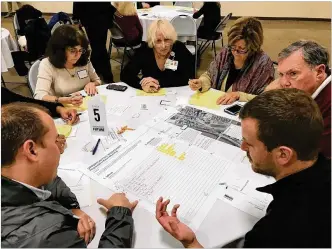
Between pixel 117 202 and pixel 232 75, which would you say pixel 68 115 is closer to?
pixel 117 202

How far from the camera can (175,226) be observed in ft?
3.49

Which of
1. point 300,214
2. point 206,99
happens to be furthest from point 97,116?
point 300,214

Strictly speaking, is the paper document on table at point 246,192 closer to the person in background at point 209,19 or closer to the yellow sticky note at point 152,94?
the yellow sticky note at point 152,94

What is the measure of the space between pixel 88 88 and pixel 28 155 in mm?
1315

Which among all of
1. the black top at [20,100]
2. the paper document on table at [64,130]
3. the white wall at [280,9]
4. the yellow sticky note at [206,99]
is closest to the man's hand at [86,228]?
the paper document on table at [64,130]

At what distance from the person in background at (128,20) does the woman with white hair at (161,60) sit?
200cm

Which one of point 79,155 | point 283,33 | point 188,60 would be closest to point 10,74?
point 188,60

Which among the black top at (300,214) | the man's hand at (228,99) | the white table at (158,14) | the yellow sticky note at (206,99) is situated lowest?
the yellow sticky note at (206,99)

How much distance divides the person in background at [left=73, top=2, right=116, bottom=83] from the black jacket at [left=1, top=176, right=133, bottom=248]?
3.54 meters

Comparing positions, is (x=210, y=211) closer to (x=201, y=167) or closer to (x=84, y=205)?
(x=201, y=167)

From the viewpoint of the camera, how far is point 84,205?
126 centimetres

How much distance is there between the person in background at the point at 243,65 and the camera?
228cm

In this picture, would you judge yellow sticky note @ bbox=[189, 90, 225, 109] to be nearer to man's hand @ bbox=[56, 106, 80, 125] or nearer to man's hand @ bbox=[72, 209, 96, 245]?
man's hand @ bbox=[56, 106, 80, 125]

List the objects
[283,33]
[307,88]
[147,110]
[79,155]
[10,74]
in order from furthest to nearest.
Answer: [283,33] < [10,74] < [147,110] < [307,88] < [79,155]
